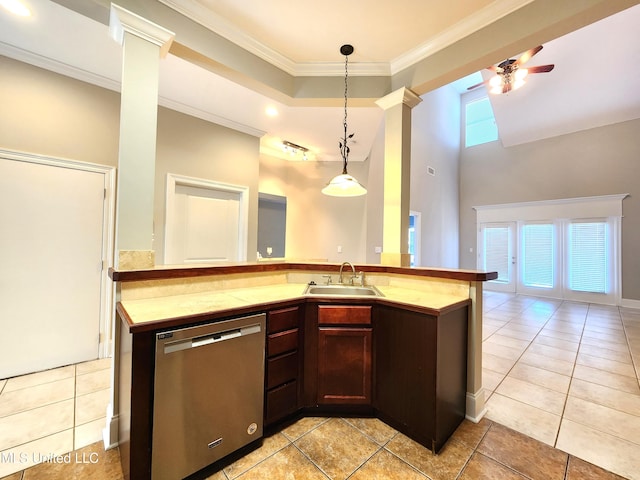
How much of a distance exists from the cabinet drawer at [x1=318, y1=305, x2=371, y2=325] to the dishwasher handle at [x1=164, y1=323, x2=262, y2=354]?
0.46m

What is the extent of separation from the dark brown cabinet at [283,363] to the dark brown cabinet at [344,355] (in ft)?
0.53

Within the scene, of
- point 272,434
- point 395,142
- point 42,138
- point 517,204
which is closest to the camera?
point 272,434

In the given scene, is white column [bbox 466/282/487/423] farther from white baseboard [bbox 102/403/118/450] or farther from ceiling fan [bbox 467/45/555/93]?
ceiling fan [bbox 467/45/555/93]

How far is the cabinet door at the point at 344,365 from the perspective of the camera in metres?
1.80

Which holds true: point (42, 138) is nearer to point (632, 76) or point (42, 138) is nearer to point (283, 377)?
point (283, 377)

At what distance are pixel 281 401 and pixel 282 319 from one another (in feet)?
1.76

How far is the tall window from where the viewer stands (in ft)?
24.6

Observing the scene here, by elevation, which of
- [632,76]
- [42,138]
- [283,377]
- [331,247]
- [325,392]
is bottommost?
[325,392]

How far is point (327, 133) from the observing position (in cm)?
403

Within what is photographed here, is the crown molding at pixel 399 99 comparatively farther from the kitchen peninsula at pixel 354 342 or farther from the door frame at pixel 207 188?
the door frame at pixel 207 188

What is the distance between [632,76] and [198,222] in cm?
804

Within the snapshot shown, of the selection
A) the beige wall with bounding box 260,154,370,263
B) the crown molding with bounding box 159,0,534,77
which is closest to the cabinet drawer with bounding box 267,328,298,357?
the crown molding with bounding box 159,0,534,77

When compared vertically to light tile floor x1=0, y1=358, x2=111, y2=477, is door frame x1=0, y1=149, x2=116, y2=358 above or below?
above

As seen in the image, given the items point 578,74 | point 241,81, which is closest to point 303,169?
point 241,81
